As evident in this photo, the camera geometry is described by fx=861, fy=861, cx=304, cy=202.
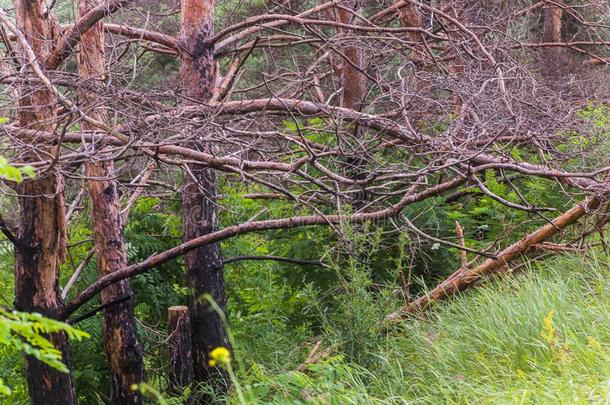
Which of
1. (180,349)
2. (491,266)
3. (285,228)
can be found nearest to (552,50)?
(491,266)

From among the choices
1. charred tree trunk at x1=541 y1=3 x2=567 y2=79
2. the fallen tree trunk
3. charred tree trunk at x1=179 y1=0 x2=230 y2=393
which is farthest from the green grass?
charred tree trunk at x1=541 y1=3 x2=567 y2=79

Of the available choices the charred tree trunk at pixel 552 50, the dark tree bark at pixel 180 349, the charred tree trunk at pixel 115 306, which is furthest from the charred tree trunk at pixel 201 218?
the charred tree trunk at pixel 552 50

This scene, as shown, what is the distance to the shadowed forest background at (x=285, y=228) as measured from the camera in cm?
609

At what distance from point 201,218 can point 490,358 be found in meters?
3.87

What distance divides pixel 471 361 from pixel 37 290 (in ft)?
11.7

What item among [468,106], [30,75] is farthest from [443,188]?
[30,75]

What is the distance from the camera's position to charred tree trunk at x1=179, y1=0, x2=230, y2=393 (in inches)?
351

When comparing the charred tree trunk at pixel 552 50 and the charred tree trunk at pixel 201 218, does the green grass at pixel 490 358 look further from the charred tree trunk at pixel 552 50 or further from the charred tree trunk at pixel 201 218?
the charred tree trunk at pixel 552 50

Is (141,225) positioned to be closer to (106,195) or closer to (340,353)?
(106,195)

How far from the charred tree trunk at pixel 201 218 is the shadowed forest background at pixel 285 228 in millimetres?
24

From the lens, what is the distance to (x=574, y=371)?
4.96 meters

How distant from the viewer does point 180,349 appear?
8930mm

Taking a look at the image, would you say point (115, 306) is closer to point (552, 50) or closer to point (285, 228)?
point (285, 228)

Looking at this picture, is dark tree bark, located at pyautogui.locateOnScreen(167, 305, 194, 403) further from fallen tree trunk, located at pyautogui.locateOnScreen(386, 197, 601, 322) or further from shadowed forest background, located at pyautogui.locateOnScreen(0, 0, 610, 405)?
fallen tree trunk, located at pyautogui.locateOnScreen(386, 197, 601, 322)
